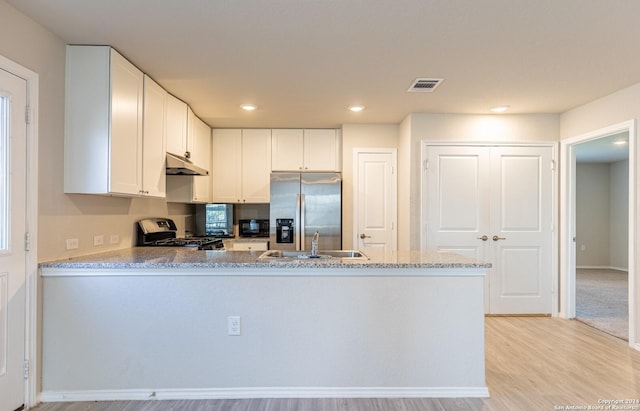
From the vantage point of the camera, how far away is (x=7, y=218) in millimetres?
1912

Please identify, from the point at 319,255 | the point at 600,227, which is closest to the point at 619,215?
the point at 600,227

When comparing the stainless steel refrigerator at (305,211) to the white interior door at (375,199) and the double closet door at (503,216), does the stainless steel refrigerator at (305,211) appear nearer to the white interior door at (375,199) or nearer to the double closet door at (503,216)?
the white interior door at (375,199)

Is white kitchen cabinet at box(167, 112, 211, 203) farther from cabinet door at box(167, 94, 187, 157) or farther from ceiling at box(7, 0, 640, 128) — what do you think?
ceiling at box(7, 0, 640, 128)

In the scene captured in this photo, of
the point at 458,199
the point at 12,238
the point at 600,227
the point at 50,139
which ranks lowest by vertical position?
the point at 600,227

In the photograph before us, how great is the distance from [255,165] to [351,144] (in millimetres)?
1328

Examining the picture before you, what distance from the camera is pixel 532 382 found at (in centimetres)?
242

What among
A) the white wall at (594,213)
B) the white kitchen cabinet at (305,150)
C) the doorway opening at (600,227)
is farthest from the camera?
the white wall at (594,213)

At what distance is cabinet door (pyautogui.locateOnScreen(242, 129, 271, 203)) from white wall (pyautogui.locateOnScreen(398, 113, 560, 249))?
191 cm

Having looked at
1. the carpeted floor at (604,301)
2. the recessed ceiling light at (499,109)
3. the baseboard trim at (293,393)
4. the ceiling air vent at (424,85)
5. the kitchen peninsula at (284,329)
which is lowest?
the carpeted floor at (604,301)

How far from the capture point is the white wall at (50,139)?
195cm

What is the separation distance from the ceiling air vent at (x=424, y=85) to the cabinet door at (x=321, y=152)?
1.67m

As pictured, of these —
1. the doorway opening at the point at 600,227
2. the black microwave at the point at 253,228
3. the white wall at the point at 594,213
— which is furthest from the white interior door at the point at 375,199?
the white wall at the point at 594,213

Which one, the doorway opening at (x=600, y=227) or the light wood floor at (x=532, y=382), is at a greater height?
the doorway opening at (x=600, y=227)

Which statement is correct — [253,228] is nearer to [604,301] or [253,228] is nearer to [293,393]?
[293,393]
